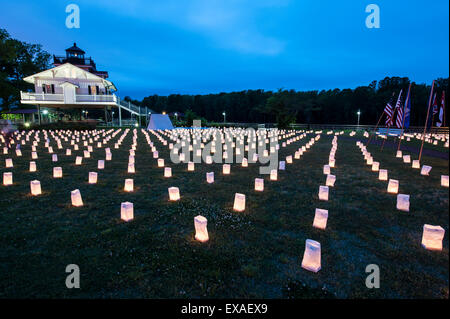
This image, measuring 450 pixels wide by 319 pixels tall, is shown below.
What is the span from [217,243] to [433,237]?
3.10 meters

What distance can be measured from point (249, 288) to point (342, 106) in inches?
2406

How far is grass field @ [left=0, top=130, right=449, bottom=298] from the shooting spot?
2.68 meters

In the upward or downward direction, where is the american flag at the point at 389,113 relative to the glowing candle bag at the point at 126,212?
upward

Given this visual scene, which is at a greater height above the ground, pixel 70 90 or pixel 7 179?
pixel 70 90

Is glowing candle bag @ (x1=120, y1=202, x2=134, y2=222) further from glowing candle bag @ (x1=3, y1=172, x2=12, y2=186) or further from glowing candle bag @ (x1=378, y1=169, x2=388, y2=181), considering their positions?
glowing candle bag @ (x1=378, y1=169, x2=388, y2=181)

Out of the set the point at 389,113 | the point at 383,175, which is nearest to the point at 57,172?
the point at 383,175

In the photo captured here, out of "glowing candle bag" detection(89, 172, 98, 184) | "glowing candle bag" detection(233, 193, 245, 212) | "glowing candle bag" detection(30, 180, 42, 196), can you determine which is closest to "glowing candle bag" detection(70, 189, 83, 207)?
"glowing candle bag" detection(30, 180, 42, 196)

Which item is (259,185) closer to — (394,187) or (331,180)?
(331,180)

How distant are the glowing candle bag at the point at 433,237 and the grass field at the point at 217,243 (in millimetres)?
115

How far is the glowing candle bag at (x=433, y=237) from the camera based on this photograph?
3375 millimetres

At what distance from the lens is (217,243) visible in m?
3.59

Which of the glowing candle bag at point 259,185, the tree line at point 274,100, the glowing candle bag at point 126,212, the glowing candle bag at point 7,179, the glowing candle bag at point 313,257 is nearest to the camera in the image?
the glowing candle bag at point 313,257

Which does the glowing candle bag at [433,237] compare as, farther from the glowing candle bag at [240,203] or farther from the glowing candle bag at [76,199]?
the glowing candle bag at [76,199]

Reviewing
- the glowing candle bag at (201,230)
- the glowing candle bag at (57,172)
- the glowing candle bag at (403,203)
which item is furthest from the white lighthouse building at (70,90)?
the glowing candle bag at (403,203)
